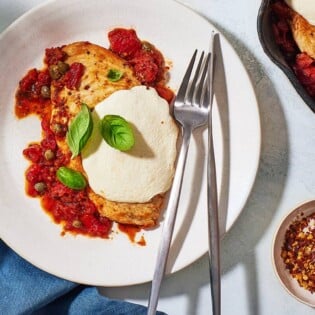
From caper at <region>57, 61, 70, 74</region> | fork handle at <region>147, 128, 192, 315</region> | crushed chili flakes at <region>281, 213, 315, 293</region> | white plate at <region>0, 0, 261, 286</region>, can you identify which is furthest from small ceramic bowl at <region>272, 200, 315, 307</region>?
caper at <region>57, 61, 70, 74</region>

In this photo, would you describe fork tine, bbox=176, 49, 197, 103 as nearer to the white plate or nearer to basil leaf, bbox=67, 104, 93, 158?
the white plate

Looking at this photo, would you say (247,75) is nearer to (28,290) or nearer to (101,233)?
(101,233)

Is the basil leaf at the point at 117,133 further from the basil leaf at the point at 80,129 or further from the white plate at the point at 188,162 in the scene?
the white plate at the point at 188,162

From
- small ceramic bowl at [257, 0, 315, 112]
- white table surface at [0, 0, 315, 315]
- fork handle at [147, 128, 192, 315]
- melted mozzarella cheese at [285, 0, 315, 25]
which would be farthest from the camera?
white table surface at [0, 0, 315, 315]

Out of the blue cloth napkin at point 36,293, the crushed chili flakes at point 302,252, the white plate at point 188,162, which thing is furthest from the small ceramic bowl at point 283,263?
the blue cloth napkin at point 36,293

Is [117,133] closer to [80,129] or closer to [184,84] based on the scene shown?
[80,129]

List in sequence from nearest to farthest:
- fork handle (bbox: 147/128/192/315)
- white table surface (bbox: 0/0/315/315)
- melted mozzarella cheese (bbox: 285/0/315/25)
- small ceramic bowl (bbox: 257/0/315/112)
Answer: small ceramic bowl (bbox: 257/0/315/112) < melted mozzarella cheese (bbox: 285/0/315/25) < fork handle (bbox: 147/128/192/315) < white table surface (bbox: 0/0/315/315)

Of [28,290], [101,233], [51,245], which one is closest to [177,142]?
[101,233]
